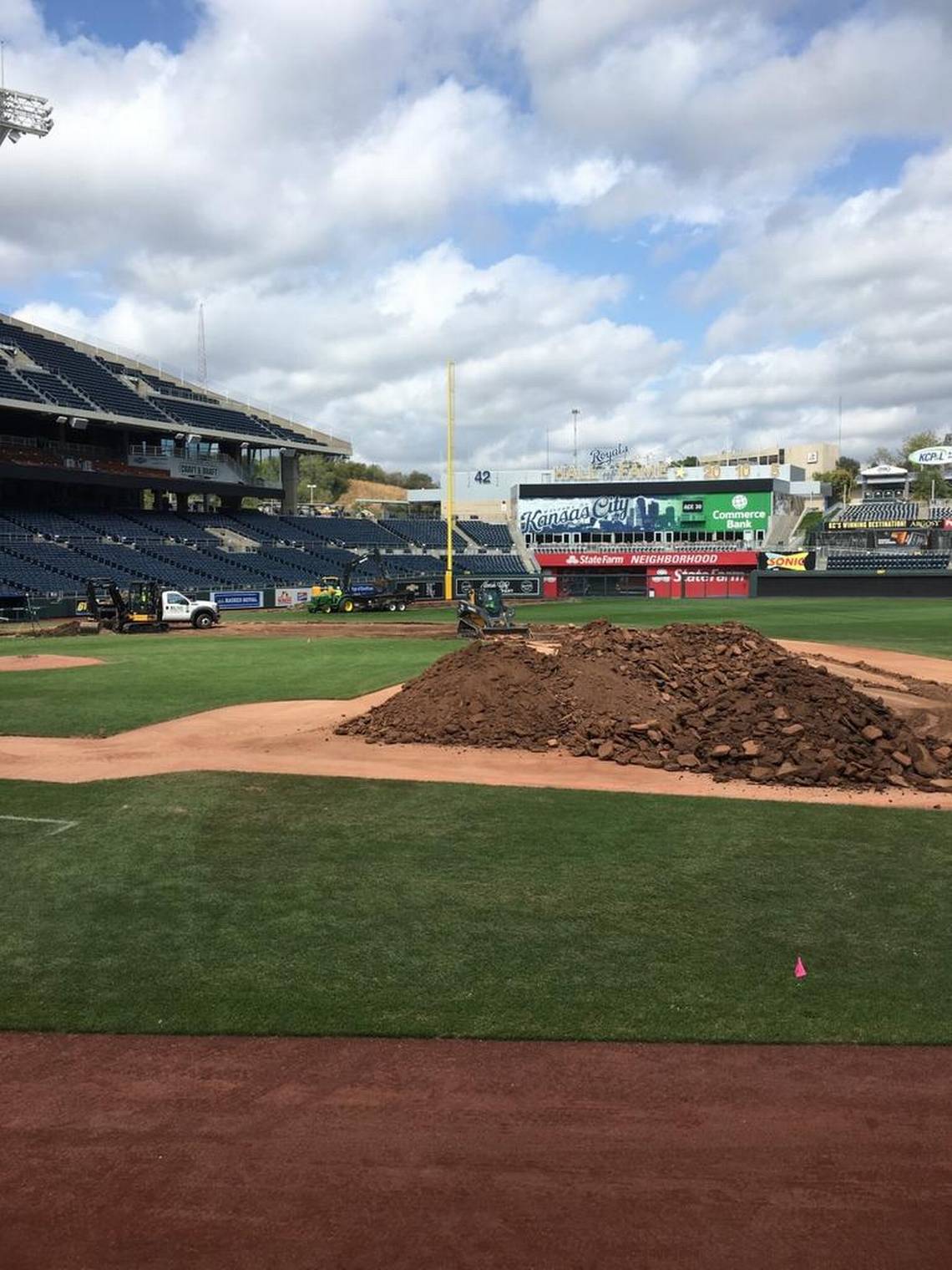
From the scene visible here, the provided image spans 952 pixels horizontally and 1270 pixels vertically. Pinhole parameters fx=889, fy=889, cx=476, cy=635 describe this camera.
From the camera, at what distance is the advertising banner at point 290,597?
60.7 metres

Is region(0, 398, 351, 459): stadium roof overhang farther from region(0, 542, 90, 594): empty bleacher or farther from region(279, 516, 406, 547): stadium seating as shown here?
region(0, 542, 90, 594): empty bleacher

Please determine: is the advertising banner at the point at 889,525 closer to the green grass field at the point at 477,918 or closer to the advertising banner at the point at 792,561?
the advertising banner at the point at 792,561

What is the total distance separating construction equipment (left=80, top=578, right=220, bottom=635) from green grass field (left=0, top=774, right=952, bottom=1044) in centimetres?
3137

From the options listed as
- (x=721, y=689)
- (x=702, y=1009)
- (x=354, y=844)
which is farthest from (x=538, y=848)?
(x=721, y=689)

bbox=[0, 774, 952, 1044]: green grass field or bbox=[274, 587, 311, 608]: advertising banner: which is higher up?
bbox=[274, 587, 311, 608]: advertising banner

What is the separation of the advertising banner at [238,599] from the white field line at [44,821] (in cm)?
4745

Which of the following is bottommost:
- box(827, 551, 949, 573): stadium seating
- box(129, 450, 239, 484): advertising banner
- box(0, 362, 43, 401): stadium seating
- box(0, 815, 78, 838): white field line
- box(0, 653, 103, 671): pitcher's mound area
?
box(0, 815, 78, 838): white field line

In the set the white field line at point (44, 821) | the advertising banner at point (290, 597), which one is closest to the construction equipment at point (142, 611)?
the advertising banner at point (290, 597)

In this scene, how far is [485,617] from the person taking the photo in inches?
1411

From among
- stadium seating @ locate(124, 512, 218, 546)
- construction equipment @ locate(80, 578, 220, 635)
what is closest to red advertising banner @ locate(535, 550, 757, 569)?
stadium seating @ locate(124, 512, 218, 546)

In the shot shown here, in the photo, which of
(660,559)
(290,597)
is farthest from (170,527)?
(660,559)

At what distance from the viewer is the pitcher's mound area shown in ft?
88.7

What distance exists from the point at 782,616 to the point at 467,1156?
4863 centimetres

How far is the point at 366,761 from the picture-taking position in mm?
14414
